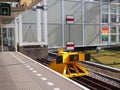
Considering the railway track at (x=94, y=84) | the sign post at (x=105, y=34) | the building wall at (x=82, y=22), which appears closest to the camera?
the railway track at (x=94, y=84)

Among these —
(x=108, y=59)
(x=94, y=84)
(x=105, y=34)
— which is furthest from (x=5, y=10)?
(x=105, y=34)

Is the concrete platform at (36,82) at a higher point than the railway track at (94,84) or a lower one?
higher

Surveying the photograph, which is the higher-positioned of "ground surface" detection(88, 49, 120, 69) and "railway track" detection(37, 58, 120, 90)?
"ground surface" detection(88, 49, 120, 69)

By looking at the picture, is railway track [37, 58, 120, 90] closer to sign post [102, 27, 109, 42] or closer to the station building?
the station building

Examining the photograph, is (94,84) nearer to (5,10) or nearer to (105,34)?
(5,10)

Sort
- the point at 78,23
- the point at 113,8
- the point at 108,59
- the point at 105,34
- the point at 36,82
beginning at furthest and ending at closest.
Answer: the point at 113,8 → the point at 105,34 → the point at 78,23 → the point at 108,59 → the point at 36,82

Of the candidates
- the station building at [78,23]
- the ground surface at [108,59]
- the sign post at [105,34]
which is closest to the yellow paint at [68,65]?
the ground surface at [108,59]

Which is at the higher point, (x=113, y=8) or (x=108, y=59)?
(x=113, y=8)

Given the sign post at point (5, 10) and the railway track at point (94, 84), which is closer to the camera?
the railway track at point (94, 84)

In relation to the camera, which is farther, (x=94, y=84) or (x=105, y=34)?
(x=105, y=34)

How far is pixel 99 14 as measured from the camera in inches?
1255

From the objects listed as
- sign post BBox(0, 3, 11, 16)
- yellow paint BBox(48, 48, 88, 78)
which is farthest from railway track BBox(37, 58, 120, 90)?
sign post BBox(0, 3, 11, 16)

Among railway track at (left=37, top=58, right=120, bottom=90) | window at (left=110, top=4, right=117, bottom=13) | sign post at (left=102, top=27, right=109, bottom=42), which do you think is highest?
window at (left=110, top=4, right=117, bottom=13)

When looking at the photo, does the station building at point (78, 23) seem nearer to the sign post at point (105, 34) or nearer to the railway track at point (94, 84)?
the sign post at point (105, 34)
